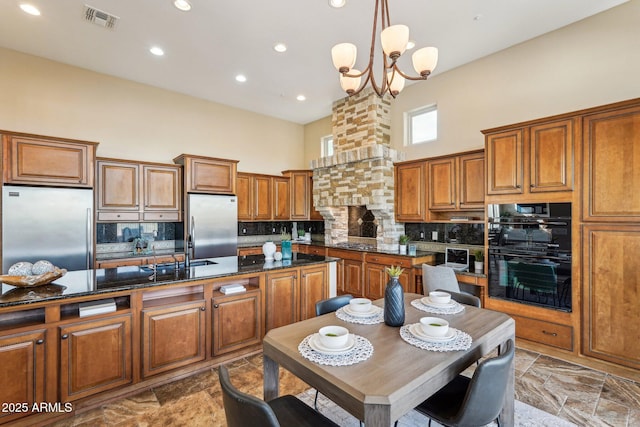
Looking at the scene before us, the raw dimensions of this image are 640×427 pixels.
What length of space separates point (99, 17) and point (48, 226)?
8.37 feet

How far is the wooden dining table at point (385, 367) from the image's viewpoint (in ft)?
3.79

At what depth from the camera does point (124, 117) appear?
489 centimetres

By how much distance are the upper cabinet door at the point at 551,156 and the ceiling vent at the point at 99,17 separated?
4848 mm

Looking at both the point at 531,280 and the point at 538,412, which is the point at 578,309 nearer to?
the point at 531,280

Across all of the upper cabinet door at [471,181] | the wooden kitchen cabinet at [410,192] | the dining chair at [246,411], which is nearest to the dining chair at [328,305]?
the dining chair at [246,411]

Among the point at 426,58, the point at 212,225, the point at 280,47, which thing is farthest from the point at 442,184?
the point at 212,225

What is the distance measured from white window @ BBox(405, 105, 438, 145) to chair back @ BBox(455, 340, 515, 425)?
13.5 ft

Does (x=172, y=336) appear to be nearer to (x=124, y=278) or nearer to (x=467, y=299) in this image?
(x=124, y=278)

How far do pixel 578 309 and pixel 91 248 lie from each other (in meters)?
5.70

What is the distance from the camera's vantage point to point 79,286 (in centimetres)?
231

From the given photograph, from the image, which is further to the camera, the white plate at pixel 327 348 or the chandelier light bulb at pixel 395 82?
the chandelier light bulb at pixel 395 82

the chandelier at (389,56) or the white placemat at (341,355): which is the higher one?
the chandelier at (389,56)

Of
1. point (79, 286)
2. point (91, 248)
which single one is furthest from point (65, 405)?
point (91, 248)

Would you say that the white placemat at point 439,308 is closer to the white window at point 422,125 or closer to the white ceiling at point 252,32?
the white ceiling at point 252,32
